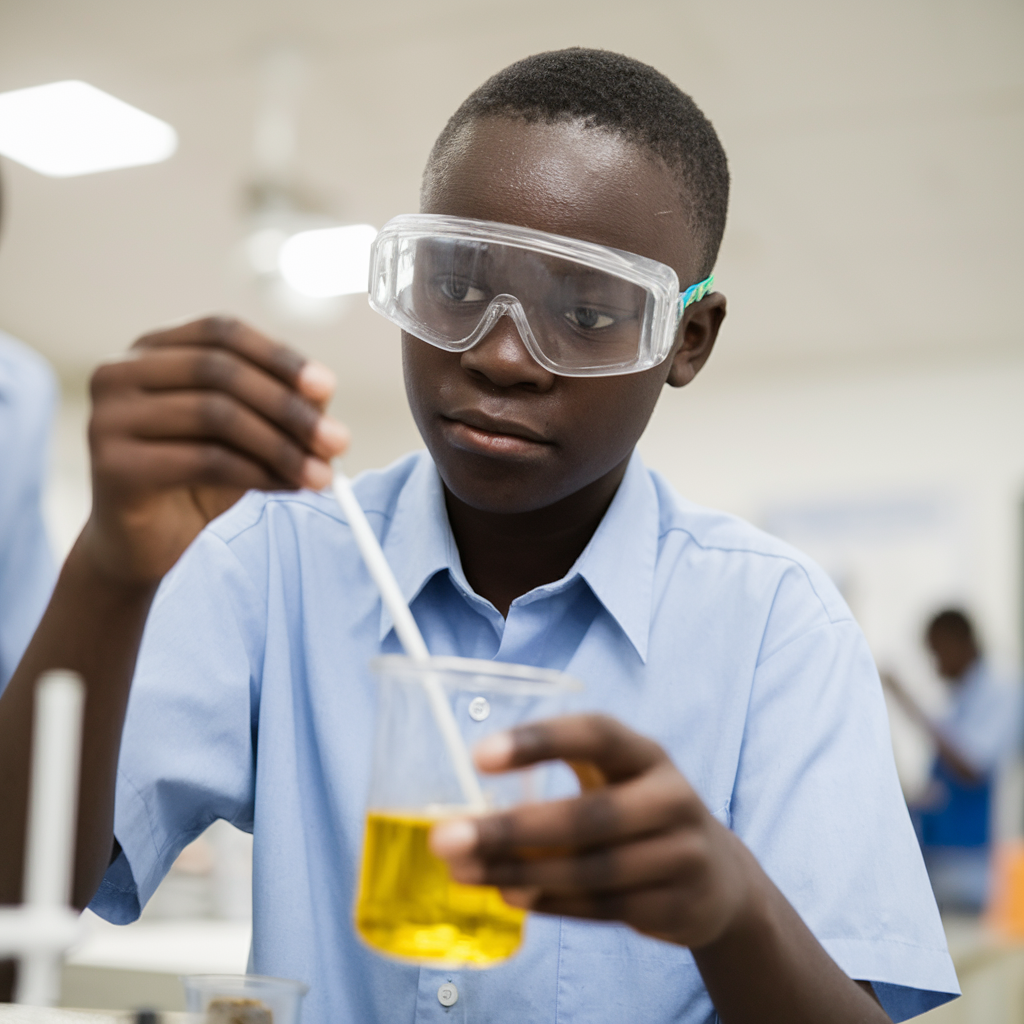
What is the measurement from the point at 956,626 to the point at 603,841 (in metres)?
5.85

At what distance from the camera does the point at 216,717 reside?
51.6 inches

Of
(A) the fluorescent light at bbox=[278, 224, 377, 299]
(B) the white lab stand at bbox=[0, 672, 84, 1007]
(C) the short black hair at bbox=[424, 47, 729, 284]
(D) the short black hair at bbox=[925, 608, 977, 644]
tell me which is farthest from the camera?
(D) the short black hair at bbox=[925, 608, 977, 644]

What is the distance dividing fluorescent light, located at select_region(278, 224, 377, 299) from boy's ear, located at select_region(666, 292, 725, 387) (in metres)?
3.30

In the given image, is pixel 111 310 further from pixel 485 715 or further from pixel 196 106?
pixel 485 715

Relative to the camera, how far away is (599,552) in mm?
1373

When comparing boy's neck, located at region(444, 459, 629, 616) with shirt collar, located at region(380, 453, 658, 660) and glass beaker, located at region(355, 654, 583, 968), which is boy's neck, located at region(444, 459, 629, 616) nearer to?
shirt collar, located at region(380, 453, 658, 660)

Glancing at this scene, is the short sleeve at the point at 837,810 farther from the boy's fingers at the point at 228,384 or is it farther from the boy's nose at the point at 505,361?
the boy's fingers at the point at 228,384

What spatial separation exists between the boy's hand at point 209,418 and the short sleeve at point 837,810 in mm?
670

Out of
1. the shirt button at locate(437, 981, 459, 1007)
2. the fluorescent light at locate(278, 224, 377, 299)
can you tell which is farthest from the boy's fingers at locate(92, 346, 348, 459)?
the fluorescent light at locate(278, 224, 377, 299)

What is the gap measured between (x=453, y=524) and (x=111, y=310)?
607cm

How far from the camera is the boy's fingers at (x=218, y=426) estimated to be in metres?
0.82

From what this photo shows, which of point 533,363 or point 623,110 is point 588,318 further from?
point 623,110

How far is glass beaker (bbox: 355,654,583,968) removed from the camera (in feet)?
2.30

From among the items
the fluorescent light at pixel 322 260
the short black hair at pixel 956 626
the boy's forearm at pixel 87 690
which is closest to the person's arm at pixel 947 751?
the short black hair at pixel 956 626
